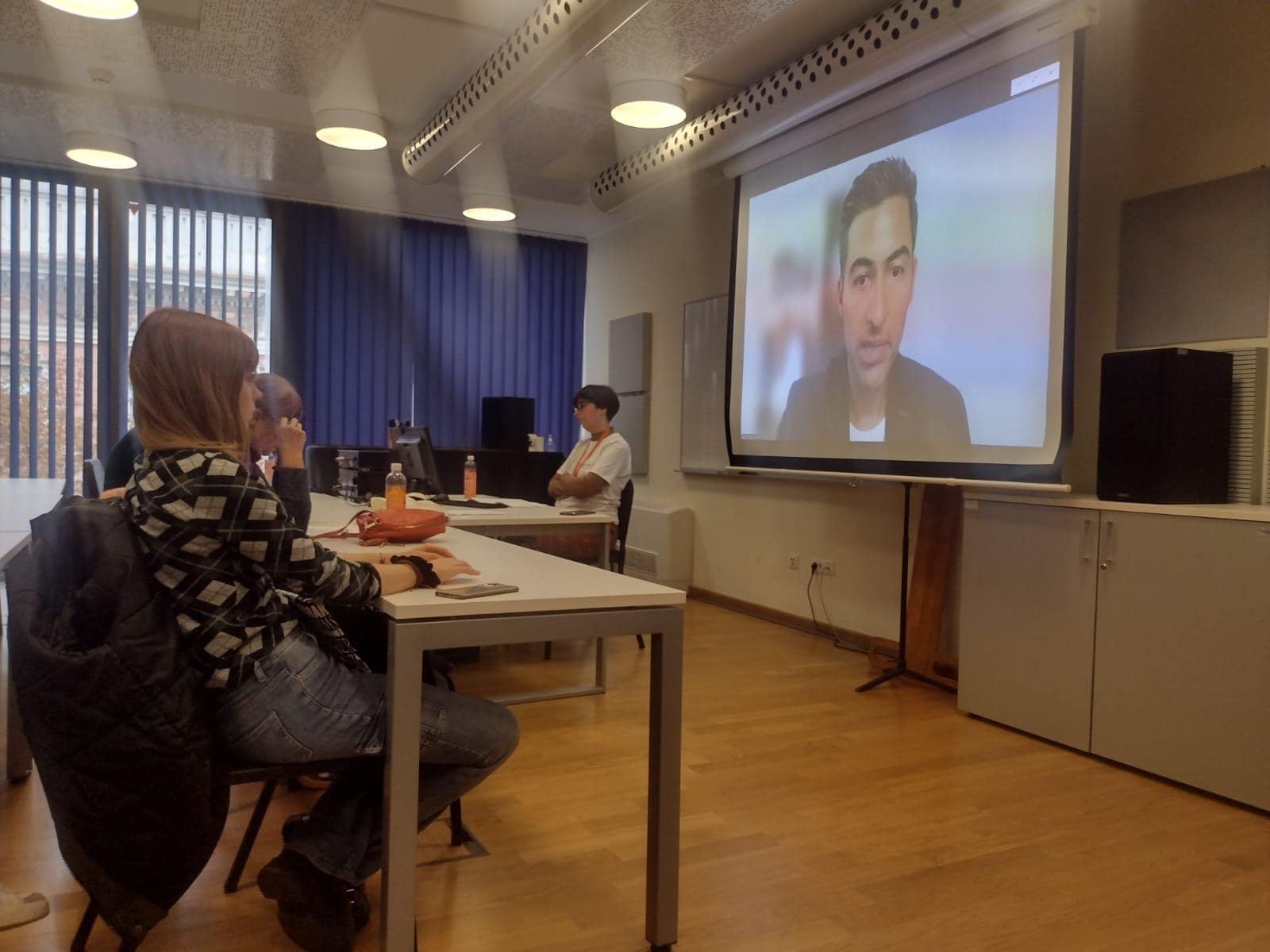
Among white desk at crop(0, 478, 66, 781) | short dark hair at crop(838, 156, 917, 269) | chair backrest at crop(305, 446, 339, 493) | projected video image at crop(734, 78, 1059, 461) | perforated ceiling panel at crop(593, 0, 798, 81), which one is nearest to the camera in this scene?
white desk at crop(0, 478, 66, 781)

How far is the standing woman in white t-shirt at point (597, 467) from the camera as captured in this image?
4.31 metres

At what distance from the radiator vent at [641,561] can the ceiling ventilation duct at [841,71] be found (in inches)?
90.8

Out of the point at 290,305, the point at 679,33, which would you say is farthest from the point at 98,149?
the point at 679,33

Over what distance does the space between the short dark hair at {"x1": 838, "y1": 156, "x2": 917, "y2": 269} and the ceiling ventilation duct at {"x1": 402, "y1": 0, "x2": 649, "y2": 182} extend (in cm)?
133

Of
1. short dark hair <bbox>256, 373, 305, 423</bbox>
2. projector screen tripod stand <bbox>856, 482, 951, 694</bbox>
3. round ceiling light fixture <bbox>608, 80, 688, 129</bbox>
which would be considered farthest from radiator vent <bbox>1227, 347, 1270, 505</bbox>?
short dark hair <bbox>256, 373, 305, 423</bbox>

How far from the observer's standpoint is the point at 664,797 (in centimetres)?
174

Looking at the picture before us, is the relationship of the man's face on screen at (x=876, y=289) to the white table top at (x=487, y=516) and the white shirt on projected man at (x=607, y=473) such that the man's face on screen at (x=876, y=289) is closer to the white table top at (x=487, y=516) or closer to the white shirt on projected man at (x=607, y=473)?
the white shirt on projected man at (x=607, y=473)

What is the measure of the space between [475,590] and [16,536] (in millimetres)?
1286

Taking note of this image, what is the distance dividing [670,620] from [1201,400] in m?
2.03

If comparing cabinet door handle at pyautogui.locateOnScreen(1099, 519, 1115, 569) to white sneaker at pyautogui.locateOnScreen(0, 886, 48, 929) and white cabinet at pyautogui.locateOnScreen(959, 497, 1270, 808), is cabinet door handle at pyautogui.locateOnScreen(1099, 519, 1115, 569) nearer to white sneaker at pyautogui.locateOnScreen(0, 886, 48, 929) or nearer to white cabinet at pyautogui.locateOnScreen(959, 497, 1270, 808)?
white cabinet at pyautogui.locateOnScreen(959, 497, 1270, 808)

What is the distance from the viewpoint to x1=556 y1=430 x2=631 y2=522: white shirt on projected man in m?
4.34

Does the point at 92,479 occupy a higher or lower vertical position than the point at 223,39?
lower

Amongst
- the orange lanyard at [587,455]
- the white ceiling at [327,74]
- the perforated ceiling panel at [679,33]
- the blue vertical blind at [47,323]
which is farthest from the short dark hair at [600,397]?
the blue vertical blind at [47,323]

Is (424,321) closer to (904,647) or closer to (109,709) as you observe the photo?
(904,647)
